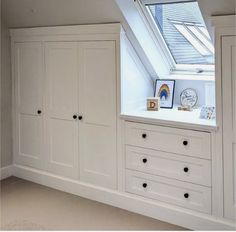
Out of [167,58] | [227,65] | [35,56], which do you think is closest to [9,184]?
[35,56]

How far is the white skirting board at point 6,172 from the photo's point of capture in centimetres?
397

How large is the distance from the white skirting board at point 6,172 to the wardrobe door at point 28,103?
0.39 ft

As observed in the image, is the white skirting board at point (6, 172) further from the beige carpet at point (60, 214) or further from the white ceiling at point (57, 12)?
the white ceiling at point (57, 12)

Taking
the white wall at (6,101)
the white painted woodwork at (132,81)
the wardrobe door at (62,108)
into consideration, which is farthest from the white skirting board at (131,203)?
the white painted woodwork at (132,81)

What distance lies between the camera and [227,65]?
2.54m

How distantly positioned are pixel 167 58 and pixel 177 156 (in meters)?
1.11

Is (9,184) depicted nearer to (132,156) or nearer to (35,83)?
(35,83)

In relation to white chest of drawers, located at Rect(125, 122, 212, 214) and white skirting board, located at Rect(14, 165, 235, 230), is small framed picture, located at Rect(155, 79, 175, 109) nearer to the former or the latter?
white chest of drawers, located at Rect(125, 122, 212, 214)

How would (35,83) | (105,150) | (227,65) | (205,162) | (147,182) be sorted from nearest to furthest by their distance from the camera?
(227,65) → (205,162) → (147,182) → (105,150) → (35,83)

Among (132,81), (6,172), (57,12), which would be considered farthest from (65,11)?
(6,172)

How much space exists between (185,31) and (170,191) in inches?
57.1

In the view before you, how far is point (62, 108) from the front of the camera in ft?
11.7

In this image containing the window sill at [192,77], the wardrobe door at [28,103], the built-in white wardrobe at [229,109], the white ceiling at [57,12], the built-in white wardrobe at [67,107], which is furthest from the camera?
the wardrobe door at [28,103]

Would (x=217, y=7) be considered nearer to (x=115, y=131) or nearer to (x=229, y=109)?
(x=229, y=109)
